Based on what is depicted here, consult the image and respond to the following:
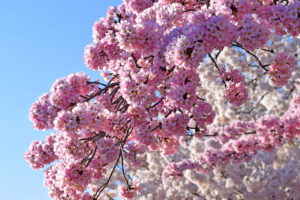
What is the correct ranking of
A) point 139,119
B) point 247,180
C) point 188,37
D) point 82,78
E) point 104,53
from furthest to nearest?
point 247,180 < point 104,53 < point 82,78 < point 139,119 < point 188,37


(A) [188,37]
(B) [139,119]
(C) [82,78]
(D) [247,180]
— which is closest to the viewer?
(A) [188,37]

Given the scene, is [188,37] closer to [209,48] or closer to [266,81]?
[209,48]

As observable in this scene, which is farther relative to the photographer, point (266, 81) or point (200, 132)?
point (266, 81)

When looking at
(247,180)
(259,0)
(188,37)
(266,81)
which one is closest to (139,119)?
(188,37)

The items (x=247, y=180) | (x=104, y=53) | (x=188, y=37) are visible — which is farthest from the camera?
(x=247, y=180)

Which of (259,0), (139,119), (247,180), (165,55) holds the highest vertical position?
(247,180)

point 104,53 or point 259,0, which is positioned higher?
point 259,0

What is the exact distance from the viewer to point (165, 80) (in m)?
5.34

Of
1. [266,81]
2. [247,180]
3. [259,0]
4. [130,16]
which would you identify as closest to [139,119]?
[130,16]

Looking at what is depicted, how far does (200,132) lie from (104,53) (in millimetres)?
2247

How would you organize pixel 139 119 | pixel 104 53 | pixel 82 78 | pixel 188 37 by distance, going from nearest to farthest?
pixel 188 37 → pixel 139 119 → pixel 82 78 → pixel 104 53

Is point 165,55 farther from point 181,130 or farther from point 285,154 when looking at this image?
point 285,154

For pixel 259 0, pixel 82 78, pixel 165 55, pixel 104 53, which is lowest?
pixel 165 55

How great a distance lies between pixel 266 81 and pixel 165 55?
442 inches
